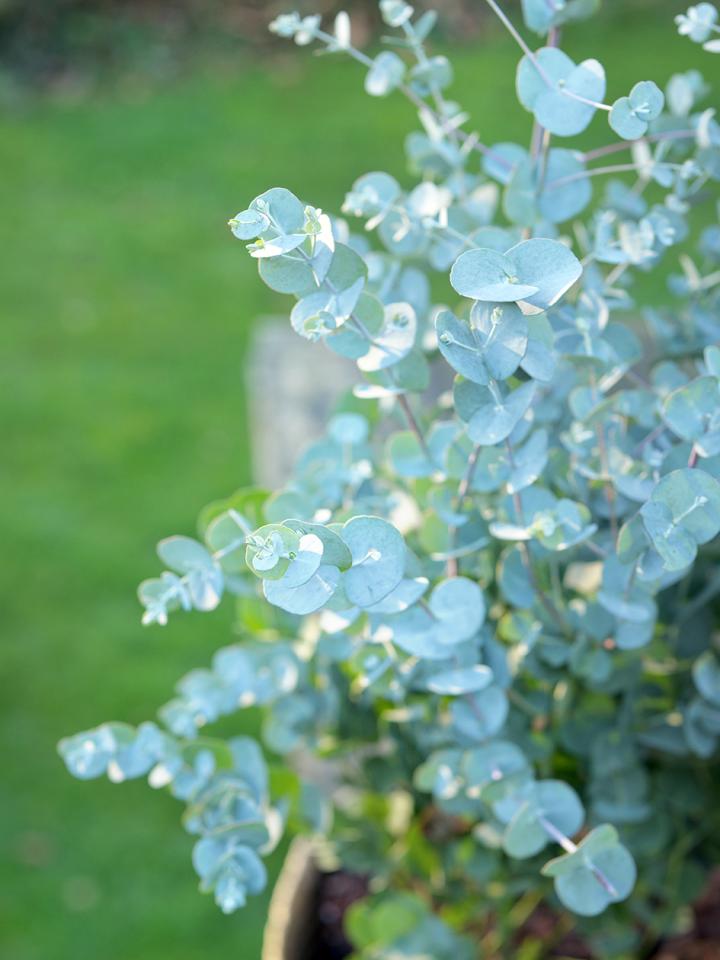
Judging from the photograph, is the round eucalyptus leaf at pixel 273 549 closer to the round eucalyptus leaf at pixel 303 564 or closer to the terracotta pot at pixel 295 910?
the round eucalyptus leaf at pixel 303 564

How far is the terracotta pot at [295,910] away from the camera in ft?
4.15

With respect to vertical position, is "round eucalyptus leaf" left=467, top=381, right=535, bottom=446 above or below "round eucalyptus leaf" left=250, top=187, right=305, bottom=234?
below

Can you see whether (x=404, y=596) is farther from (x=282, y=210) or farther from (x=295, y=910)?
(x=295, y=910)

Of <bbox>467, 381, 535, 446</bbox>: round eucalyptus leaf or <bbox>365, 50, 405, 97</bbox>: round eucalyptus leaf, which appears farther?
<bbox>365, 50, 405, 97</bbox>: round eucalyptus leaf

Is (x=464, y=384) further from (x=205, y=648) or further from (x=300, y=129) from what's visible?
(x=300, y=129)

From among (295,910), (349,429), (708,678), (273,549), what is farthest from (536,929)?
(273,549)

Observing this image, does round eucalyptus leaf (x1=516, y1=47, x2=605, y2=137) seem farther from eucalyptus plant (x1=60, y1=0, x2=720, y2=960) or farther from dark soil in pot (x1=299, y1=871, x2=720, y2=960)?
dark soil in pot (x1=299, y1=871, x2=720, y2=960)

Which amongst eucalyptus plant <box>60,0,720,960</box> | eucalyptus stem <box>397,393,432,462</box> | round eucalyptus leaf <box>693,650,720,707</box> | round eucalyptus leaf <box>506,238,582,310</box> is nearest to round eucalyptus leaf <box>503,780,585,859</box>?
eucalyptus plant <box>60,0,720,960</box>

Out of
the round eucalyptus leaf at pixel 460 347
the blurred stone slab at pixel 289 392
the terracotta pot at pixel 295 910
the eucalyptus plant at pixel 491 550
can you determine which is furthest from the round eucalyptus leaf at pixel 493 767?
the blurred stone slab at pixel 289 392

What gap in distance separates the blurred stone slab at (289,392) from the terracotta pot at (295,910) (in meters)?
0.66

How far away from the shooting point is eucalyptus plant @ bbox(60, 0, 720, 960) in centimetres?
65

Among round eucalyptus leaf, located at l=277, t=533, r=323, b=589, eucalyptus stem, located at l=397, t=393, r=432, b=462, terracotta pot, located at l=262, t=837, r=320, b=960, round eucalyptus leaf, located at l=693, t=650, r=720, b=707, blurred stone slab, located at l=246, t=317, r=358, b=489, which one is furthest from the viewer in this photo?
blurred stone slab, located at l=246, t=317, r=358, b=489

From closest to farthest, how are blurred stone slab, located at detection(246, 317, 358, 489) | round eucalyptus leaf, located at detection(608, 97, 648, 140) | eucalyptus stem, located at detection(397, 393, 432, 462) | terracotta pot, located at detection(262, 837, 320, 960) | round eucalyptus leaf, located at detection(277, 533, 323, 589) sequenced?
1. round eucalyptus leaf, located at detection(277, 533, 323, 589)
2. round eucalyptus leaf, located at detection(608, 97, 648, 140)
3. eucalyptus stem, located at detection(397, 393, 432, 462)
4. terracotta pot, located at detection(262, 837, 320, 960)
5. blurred stone slab, located at detection(246, 317, 358, 489)

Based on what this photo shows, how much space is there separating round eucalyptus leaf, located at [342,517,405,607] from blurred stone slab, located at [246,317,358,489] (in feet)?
4.13
